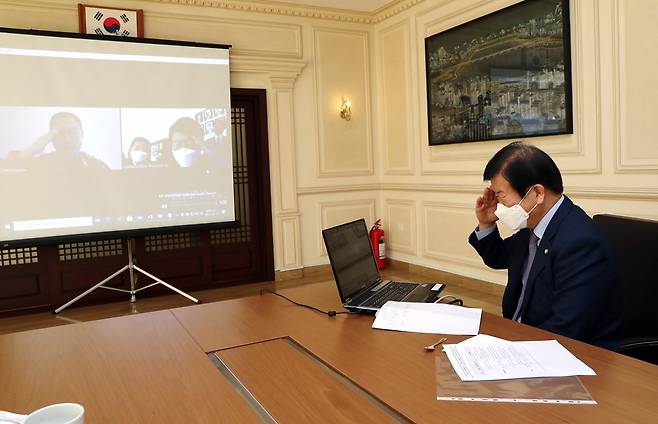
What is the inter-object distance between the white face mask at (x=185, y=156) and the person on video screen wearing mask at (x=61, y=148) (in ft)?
2.41

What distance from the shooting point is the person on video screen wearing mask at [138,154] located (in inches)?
178

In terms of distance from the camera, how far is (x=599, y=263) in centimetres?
151

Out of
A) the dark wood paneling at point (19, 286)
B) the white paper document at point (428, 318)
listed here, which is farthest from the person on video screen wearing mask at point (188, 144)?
the white paper document at point (428, 318)

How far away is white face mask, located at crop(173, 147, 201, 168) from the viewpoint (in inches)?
186

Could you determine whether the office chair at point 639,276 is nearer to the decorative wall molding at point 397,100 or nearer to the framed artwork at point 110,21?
the decorative wall molding at point 397,100

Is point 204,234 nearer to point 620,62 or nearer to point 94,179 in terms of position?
point 94,179

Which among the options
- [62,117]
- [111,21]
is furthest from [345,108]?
[62,117]

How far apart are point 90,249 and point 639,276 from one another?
4294mm

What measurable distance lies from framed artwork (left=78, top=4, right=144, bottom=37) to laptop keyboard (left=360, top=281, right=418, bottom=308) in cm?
379

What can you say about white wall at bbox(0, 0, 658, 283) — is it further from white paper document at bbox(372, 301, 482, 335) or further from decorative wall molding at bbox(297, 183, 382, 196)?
white paper document at bbox(372, 301, 482, 335)

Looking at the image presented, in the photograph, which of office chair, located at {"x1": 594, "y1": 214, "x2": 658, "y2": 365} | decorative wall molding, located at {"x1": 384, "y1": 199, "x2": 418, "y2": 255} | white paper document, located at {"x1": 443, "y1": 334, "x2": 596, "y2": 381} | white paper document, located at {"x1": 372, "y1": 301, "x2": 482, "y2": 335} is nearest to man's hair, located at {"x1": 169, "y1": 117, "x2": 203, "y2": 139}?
decorative wall molding, located at {"x1": 384, "y1": 199, "x2": 418, "y2": 255}

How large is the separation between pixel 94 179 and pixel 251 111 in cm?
169

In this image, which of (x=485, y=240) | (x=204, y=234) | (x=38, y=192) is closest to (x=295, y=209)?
(x=204, y=234)

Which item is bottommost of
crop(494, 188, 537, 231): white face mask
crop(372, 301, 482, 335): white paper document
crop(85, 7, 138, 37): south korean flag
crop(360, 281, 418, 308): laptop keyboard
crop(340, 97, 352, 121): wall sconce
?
crop(372, 301, 482, 335): white paper document
